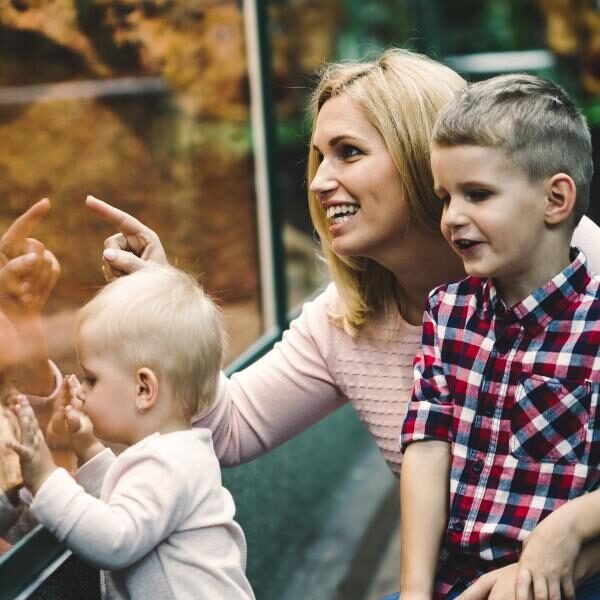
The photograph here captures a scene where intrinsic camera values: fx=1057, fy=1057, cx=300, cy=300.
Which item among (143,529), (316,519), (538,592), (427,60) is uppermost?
(427,60)

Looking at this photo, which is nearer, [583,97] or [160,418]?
[160,418]

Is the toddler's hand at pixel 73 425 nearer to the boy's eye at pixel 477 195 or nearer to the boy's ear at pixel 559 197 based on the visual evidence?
the boy's eye at pixel 477 195

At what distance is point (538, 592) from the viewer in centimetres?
185

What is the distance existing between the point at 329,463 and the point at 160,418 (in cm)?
268

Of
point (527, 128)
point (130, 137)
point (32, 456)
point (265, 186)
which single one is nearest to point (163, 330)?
point (32, 456)

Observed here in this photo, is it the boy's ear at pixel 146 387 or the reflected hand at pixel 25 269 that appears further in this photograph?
the reflected hand at pixel 25 269

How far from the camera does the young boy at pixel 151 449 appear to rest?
1.79m

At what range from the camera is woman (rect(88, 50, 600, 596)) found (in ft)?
7.70

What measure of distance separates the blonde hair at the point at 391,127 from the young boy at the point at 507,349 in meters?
0.34

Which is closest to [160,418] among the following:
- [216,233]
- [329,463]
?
[216,233]

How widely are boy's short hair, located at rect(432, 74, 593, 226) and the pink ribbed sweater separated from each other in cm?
64

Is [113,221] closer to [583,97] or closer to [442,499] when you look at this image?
[442,499]

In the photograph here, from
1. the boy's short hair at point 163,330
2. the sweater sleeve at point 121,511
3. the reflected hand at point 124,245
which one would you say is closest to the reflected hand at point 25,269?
the reflected hand at point 124,245

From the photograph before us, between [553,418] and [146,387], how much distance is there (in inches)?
29.0
